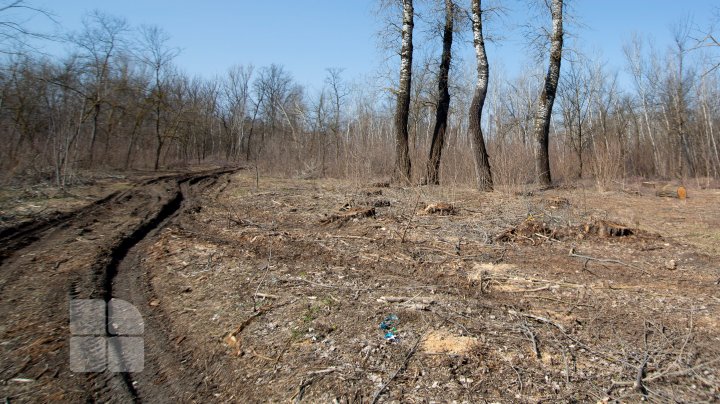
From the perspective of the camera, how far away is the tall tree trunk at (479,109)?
1066cm

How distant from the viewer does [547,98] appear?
11359 mm

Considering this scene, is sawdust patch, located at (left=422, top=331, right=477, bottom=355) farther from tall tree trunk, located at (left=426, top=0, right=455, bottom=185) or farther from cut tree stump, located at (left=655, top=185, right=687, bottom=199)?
cut tree stump, located at (left=655, top=185, right=687, bottom=199)

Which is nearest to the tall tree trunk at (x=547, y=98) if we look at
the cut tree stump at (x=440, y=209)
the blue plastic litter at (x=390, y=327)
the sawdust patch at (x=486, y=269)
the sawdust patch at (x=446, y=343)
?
the cut tree stump at (x=440, y=209)

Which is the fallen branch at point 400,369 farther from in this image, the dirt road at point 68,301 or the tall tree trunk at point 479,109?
the tall tree trunk at point 479,109

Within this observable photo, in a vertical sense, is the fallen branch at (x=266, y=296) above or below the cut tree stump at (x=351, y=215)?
below

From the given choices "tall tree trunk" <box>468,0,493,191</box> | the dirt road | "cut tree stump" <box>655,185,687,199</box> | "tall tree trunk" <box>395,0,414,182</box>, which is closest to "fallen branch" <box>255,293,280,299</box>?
the dirt road

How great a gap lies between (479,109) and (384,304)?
827cm

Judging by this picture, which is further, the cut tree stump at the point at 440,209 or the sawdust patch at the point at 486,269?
the cut tree stump at the point at 440,209

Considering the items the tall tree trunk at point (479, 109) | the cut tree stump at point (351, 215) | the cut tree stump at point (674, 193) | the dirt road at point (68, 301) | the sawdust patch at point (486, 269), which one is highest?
the tall tree trunk at point (479, 109)

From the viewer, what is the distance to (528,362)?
9.36 ft

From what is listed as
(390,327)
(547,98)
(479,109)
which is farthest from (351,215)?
(547,98)

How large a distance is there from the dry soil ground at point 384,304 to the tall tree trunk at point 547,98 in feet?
13.2

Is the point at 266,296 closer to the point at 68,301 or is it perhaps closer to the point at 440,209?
the point at 68,301

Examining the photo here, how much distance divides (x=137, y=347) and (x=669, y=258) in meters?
Result: 5.72
